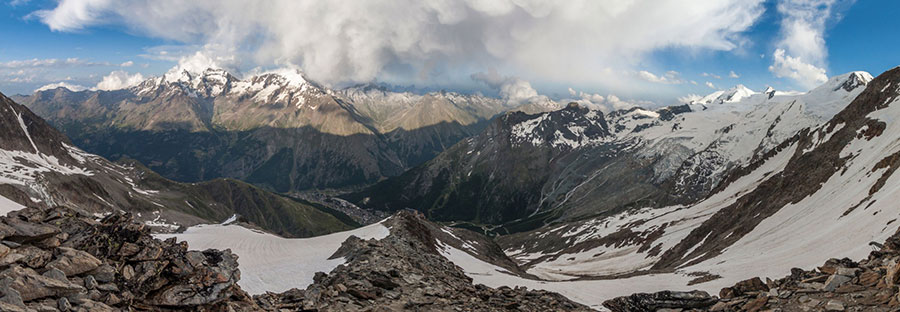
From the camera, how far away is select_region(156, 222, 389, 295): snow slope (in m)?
30.5

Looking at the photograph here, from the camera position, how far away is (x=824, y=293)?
805 inches

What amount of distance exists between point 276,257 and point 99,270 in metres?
29.2

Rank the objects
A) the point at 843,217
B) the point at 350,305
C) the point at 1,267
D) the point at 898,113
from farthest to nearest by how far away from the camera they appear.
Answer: the point at 898,113, the point at 843,217, the point at 350,305, the point at 1,267

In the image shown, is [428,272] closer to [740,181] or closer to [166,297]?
[166,297]

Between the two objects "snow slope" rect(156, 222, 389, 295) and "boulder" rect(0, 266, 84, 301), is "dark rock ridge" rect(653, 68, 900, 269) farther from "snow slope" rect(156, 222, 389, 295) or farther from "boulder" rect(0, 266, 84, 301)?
"boulder" rect(0, 266, 84, 301)

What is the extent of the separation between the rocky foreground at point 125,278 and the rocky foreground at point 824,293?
12956mm

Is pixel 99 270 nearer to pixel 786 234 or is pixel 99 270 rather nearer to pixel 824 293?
pixel 824 293

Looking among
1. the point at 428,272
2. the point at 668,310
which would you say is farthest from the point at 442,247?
the point at 668,310

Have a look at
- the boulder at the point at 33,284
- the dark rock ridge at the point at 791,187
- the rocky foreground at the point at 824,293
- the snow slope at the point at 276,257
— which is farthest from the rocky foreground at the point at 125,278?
the dark rock ridge at the point at 791,187

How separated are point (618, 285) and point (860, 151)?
68.3 m

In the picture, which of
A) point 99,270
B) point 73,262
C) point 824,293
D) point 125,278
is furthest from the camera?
point 824,293

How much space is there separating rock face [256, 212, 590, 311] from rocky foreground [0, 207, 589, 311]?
3.1 inches

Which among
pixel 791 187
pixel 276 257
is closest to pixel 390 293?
pixel 276 257

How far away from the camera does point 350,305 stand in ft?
75.6
